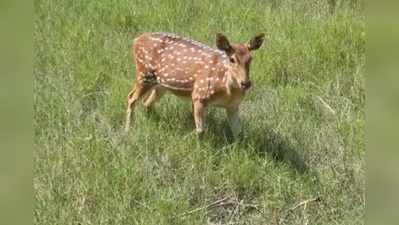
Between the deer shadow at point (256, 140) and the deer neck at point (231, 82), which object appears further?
the deer shadow at point (256, 140)

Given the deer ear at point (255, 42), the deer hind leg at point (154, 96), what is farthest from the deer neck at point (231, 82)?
the deer hind leg at point (154, 96)

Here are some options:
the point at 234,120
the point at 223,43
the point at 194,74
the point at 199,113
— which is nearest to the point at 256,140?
the point at 234,120

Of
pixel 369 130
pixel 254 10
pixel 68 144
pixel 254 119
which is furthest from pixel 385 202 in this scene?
pixel 254 10

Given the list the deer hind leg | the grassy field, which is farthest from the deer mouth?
the deer hind leg

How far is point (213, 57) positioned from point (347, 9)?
156 cm

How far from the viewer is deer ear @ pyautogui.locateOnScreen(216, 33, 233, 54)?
2.35 meters

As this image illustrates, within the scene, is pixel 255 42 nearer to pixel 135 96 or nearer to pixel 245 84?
pixel 245 84

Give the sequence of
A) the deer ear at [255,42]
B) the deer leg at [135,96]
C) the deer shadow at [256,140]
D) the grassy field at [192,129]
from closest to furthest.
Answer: the grassy field at [192,129] < the deer ear at [255,42] < the deer shadow at [256,140] < the deer leg at [135,96]

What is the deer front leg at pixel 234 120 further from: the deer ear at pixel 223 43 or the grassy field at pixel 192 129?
the deer ear at pixel 223 43

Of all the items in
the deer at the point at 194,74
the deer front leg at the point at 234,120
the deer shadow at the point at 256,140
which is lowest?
the deer shadow at the point at 256,140

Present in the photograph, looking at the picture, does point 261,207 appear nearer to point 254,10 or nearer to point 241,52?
point 241,52

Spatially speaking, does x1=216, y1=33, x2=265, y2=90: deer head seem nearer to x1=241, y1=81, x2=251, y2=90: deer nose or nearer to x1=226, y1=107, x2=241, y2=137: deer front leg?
x1=241, y1=81, x2=251, y2=90: deer nose

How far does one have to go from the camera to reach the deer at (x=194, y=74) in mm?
2469

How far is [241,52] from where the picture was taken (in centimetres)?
240
